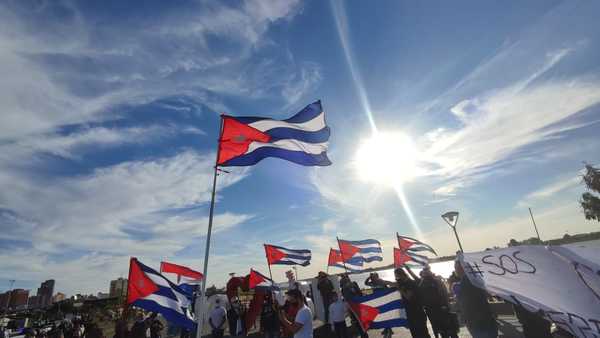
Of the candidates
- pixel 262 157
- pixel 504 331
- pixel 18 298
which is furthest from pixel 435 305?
pixel 18 298

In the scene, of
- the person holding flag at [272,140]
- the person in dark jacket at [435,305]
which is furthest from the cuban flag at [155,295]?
the person in dark jacket at [435,305]

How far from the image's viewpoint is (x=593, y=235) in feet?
297

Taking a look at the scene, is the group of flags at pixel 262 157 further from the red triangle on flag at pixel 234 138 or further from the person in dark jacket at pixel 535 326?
the person in dark jacket at pixel 535 326

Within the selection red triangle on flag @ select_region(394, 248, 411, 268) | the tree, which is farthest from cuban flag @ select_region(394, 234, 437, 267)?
the tree

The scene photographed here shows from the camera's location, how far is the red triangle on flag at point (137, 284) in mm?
6355

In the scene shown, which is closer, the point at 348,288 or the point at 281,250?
the point at 348,288

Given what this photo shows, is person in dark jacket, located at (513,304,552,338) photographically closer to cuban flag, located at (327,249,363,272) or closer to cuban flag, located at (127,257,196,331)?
cuban flag, located at (127,257,196,331)

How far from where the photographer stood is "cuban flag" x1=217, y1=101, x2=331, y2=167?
7.54 m

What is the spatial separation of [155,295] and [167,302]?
307mm

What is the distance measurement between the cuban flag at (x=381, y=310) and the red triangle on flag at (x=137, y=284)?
5290mm

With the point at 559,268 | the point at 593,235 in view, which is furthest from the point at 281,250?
the point at 593,235

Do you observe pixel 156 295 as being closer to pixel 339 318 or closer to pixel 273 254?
pixel 339 318

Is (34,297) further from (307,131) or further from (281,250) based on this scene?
(307,131)

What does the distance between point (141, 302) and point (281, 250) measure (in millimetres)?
13616
